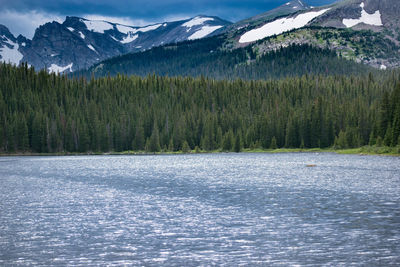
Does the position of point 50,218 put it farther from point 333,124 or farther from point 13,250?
point 333,124

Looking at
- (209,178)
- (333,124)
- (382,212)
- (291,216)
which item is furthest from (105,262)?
(333,124)

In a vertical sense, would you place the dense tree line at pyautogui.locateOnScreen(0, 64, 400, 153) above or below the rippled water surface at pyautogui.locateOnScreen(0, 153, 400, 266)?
above

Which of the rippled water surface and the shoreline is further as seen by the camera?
the shoreline

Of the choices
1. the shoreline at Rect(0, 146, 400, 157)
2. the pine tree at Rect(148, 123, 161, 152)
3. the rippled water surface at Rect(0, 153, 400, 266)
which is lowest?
the rippled water surface at Rect(0, 153, 400, 266)

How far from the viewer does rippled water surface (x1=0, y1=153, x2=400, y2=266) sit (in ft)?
81.5

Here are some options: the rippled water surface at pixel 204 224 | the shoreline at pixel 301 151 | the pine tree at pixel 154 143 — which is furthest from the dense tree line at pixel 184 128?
the rippled water surface at pixel 204 224

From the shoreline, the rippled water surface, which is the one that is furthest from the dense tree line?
the rippled water surface

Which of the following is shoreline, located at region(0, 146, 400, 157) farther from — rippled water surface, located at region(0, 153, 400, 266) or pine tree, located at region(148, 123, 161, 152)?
rippled water surface, located at region(0, 153, 400, 266)

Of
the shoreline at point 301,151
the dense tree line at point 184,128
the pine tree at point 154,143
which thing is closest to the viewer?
the shoreline at point 301,151

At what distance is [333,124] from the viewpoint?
16075 centimetres

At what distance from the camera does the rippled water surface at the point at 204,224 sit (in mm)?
24828

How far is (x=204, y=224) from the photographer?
33656 mm

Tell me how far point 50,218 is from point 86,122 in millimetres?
155380

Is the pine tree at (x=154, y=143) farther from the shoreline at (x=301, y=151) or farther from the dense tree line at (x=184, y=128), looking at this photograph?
the shoreline at (x=301, y=151)
